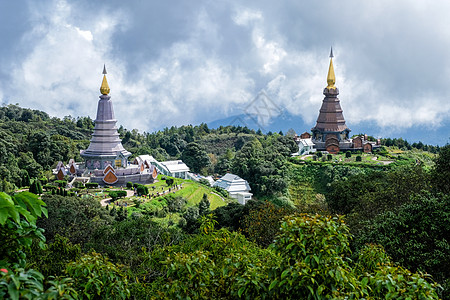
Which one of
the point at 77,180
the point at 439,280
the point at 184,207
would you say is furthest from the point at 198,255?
the point at 77,180

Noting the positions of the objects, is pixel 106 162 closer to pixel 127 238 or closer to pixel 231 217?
pixel 231 217

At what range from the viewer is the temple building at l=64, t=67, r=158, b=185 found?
35844mm

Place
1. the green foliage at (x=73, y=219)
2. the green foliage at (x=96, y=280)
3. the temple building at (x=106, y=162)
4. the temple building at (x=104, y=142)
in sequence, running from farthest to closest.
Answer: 1. the temple building at (x=104, y=142)
2. the temple building at (x=106, y=162)
3. the green foliage at (x=73, y=219)
4. the green foliage at (x=96, y=280)

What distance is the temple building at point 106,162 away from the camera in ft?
118

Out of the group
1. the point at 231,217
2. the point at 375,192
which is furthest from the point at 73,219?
the point at 375,192

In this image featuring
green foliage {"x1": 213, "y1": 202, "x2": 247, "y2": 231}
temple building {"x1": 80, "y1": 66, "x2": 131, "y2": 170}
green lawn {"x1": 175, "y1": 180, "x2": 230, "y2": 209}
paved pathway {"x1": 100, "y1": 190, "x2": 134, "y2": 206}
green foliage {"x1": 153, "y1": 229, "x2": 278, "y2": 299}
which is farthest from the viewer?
temple building {"x1": 80, "y1": 66, "x2": 131, "y2": 170}

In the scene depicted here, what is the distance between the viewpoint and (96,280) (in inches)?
241

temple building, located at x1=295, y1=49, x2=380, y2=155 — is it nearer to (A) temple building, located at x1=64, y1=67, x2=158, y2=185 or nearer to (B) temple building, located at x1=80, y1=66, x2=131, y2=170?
(A) temple building, located at x1=64, y1=67, x2=158, y2=185

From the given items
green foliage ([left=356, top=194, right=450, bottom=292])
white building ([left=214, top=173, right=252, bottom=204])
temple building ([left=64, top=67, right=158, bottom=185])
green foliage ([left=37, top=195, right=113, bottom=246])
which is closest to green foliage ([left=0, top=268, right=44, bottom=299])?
green foliage ([left=356, top=194, right=450, bottom=292])

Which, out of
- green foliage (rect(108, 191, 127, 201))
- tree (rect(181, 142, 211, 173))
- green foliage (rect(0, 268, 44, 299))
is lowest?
green foliage (rect(0, 268, 44, 299))

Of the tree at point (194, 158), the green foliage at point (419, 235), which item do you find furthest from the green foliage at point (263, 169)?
the green foliage at point (419, 235)

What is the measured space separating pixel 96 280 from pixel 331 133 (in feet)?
148

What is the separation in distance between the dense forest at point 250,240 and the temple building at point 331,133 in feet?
20.5

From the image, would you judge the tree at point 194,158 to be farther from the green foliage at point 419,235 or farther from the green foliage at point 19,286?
the green foliage at point 19,286
